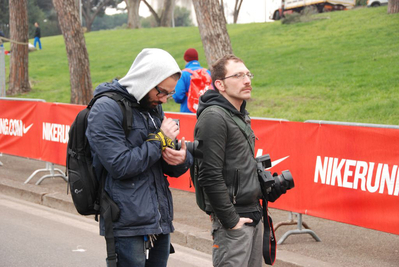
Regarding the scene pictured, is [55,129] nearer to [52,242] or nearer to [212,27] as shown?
[52,242]

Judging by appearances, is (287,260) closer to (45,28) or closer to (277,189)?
(277,189)

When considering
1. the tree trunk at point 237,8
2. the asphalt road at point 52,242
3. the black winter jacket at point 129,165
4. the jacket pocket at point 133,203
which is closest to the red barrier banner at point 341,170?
the asphalt road at point 52,242

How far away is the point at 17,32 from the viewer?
67.7 ft

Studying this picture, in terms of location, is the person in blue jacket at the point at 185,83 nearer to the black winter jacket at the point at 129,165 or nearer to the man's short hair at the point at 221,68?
the man's short hair at the point at 221,68

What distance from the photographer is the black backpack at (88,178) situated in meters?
3.05

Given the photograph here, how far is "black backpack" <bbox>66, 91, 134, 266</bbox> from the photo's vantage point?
10.0ft

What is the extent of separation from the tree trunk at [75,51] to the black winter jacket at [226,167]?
34.2ft

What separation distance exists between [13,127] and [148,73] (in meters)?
7.50

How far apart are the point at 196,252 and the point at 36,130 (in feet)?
14.3

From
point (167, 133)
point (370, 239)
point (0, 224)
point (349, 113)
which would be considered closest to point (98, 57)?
point (349, 113)

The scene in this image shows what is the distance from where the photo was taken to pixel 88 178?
122 inches

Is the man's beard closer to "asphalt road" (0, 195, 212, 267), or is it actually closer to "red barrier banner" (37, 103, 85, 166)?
"asphalt road" (0, 195, 212, 267)

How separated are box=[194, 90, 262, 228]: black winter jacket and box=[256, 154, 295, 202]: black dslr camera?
40 millimetres

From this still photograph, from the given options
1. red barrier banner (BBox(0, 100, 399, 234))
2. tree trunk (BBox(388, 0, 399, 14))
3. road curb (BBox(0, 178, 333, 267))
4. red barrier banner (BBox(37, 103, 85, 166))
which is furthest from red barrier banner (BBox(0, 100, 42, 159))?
tree trunk (BBox(388, 0, 399, 14))
